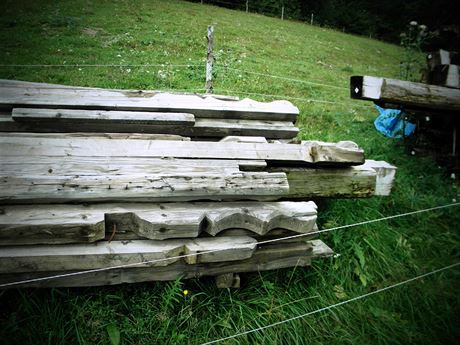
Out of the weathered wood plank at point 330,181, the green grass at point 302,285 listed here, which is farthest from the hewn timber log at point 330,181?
the green grass at point 302,285

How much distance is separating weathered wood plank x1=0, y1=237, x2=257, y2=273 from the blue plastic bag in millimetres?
5354

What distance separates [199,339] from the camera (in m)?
2.41

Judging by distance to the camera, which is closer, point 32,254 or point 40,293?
point 32,254

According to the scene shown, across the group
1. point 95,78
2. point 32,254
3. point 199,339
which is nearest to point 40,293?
point 32,254

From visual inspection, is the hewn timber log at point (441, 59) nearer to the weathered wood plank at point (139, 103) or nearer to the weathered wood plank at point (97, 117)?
the weathered wood plank at point (139, 103)

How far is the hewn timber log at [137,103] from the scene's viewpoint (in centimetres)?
281

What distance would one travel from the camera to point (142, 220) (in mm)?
2166

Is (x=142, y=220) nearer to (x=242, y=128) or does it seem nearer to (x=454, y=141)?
(x=242, y=128)

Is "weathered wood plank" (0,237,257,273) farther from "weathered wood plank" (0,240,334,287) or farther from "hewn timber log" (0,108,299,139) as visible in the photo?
"hewn timber log" (0,108,299,139)

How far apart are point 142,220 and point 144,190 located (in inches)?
8.4

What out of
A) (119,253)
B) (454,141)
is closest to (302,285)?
(119,253)

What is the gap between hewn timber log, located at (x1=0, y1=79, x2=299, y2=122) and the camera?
281cm

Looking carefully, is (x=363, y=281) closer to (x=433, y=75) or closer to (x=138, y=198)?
(x=138, y=198)

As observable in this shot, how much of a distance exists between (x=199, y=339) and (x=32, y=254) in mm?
1364
